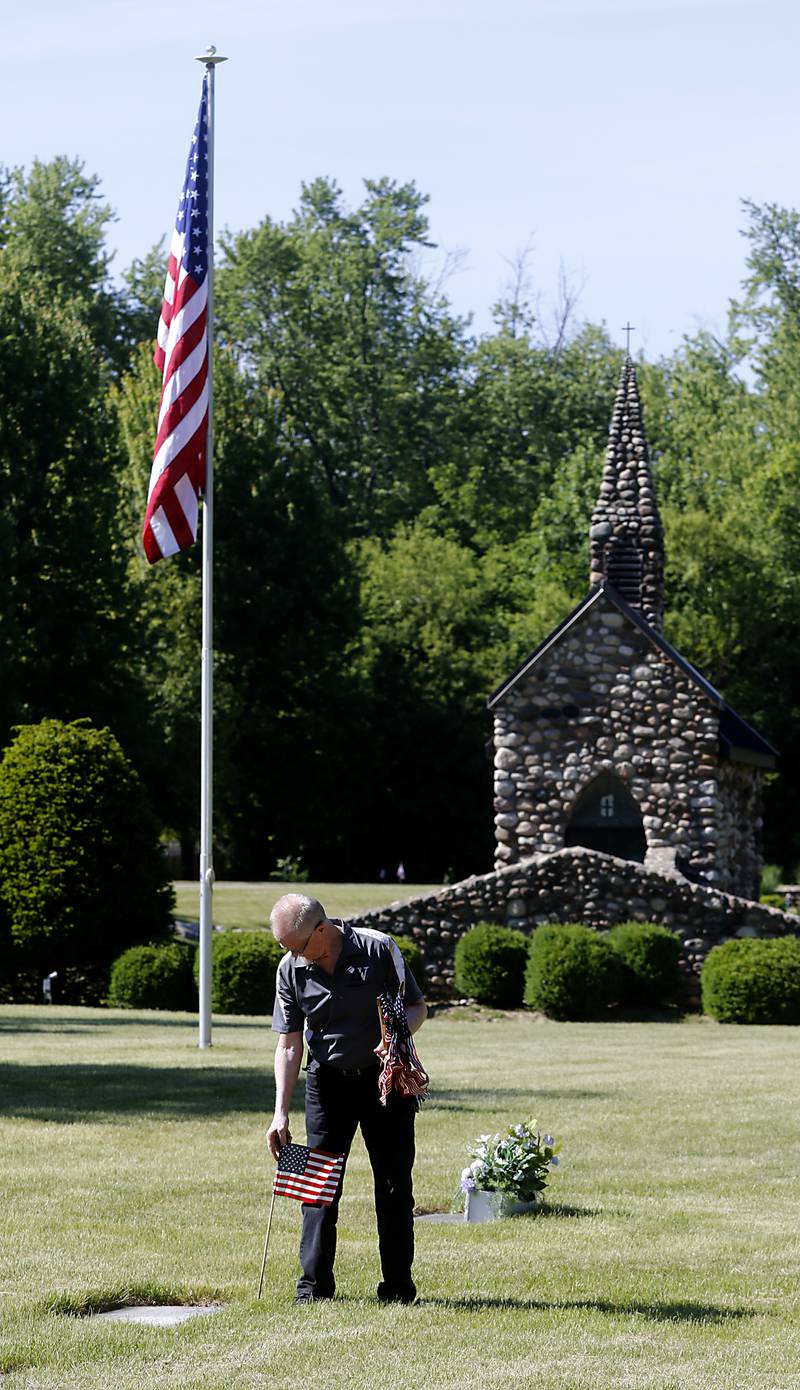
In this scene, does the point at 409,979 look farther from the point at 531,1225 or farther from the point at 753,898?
the point at 753,898

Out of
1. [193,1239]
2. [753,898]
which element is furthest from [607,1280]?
[753,898]

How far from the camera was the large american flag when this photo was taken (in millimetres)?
17672

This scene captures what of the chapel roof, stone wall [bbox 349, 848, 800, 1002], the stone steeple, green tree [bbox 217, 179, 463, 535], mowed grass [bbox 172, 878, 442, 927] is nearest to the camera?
stone wall [bbox 349, 848, 800, 1002]

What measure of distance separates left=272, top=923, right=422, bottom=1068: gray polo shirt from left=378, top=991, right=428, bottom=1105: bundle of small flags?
0.14 ft

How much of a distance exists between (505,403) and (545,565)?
429 inches

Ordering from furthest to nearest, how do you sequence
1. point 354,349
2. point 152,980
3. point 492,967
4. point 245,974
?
point 354,349
point 492,967
point 152,980
point 245,974

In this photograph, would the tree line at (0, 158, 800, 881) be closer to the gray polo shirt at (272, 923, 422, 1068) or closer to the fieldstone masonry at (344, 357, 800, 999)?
the fieldstone masonry at (344, 357, 800, 999)

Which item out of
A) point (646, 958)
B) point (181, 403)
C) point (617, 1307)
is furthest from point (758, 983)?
point (617, 1307)

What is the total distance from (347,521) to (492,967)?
28.9 metres

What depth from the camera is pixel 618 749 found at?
28.9 meters

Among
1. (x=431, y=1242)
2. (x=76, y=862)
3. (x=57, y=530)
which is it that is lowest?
(x=431, y=1242)

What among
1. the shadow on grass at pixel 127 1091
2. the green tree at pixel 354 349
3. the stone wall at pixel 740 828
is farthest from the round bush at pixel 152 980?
the green tree at pixel 354 349

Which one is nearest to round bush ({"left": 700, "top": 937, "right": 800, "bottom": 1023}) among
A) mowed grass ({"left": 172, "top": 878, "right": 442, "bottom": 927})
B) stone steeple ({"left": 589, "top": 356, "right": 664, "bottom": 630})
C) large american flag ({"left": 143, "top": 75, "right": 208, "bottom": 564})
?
stone steeple ({"left": 589, "top": 356, "right": 664, "bottom": 630})

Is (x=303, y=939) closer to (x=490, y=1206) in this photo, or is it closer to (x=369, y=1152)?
(x=369, y=1152)
